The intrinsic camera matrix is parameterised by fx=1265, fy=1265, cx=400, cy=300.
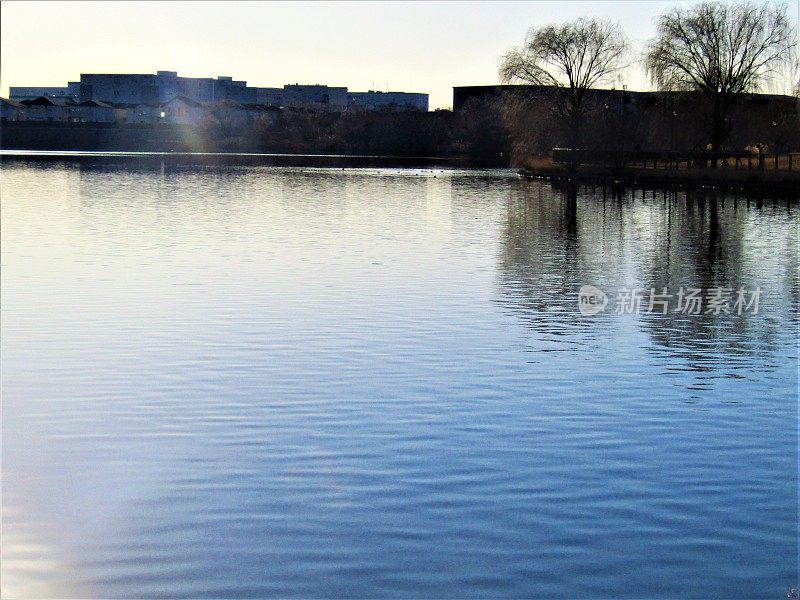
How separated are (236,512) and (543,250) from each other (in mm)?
21910

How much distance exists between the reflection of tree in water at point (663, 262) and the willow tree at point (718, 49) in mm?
14068

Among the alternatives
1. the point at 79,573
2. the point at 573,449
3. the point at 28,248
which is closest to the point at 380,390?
the point at 573,449

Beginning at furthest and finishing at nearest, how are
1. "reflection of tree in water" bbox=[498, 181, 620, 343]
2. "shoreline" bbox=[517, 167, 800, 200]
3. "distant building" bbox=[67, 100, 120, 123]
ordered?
"distant building" bbox=[67, 100, 120, 123], "shoreline" bbox=[517, 167, 800, 200], "reflection of tree in water" bbox=[498, 181, 620, 343]

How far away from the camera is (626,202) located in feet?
164

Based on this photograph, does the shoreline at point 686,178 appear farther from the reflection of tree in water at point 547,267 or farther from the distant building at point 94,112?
the distant building at point 94,112

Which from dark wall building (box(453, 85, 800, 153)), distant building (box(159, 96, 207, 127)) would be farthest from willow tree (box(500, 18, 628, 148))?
distant building (box(159, 96, 207, 127))

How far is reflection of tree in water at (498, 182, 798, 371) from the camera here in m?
17.8

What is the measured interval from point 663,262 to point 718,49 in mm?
37746

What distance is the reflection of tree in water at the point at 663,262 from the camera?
58.5 ft

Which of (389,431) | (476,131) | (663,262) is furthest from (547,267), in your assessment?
(476,131)

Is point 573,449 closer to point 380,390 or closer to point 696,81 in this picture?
point 380,390

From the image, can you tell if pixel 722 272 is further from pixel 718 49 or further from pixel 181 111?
pixel 181 111
